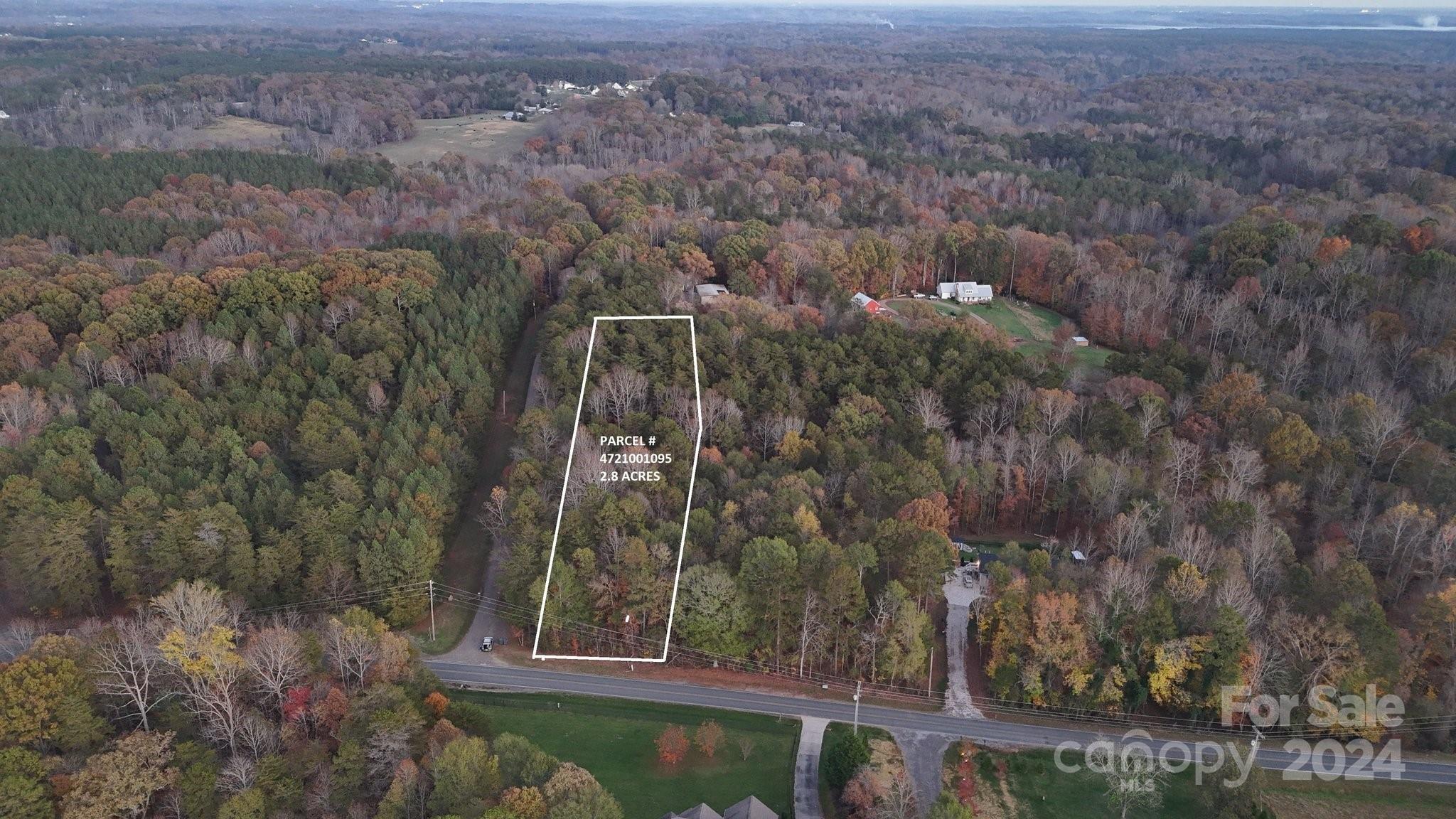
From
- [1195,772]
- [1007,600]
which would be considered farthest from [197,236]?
[1195,772]

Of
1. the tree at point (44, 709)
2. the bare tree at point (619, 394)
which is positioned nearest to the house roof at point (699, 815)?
the tree at point (44, 709)

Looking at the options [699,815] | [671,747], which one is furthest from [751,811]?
[671,747]

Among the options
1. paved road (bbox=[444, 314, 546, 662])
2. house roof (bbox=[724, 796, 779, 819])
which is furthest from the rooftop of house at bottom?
paved road (bbox=[444, 314, 546, 662])

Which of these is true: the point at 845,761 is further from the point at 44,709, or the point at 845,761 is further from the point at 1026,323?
the point at 1026,323

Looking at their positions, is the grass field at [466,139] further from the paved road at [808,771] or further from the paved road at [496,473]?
the paved road at [808,771]

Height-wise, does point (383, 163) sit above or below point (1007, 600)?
above

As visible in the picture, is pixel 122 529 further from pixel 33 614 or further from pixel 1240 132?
pixel 1240 132

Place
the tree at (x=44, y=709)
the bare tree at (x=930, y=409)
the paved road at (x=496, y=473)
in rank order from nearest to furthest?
the tree at (x=44, y=709) < the paved road at (x=496, y=473) < the bare tree at (x=930, y=409)
